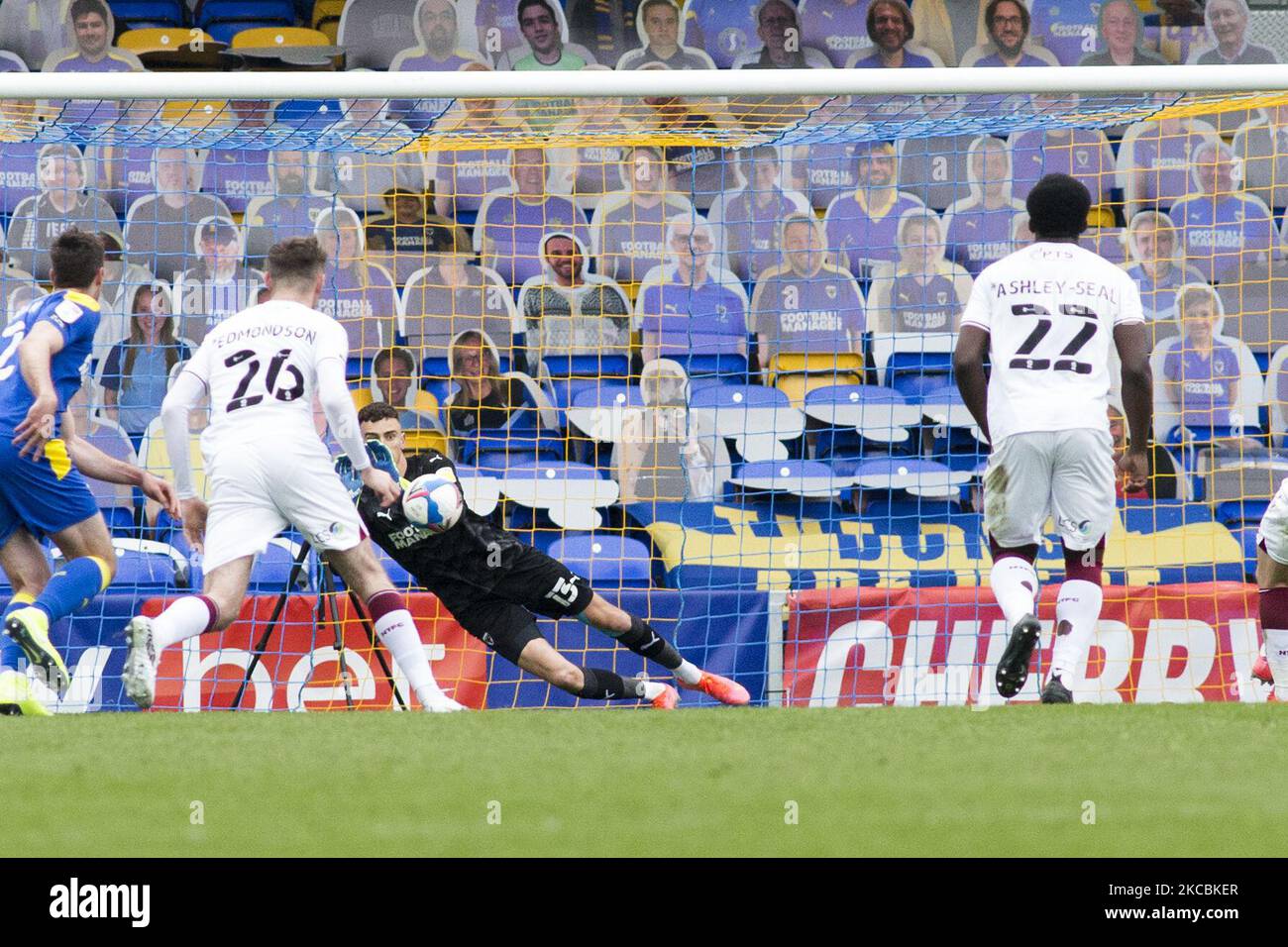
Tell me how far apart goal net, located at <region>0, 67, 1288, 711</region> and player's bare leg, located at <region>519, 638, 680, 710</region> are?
0.69 meters

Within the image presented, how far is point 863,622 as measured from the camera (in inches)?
352

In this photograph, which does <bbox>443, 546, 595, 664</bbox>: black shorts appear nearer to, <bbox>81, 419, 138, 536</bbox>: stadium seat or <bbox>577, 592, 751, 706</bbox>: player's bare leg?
<bbox>577, 592, 751, 706</bbox>: player's bare leg

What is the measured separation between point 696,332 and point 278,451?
4778 mm

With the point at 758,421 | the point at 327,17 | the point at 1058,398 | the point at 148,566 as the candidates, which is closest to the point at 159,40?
the point at 327,17

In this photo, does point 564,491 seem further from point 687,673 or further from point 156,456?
point 156,456

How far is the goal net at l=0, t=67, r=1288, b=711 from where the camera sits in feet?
29.3

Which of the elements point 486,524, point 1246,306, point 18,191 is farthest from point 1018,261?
point 18,191

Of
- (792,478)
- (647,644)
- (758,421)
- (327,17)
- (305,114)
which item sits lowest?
(647,644)

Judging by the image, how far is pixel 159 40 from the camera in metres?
12.7

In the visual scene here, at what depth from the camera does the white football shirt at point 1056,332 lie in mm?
6285

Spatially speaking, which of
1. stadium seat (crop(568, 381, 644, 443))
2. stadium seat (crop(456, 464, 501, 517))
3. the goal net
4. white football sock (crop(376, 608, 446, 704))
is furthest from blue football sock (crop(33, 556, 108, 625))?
stadium seat (crop(568, 381, 644, 443))

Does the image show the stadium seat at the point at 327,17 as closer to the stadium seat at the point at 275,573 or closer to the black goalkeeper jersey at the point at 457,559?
the stadium seat at the point at 275,573

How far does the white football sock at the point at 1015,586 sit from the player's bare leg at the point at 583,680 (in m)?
2.23
